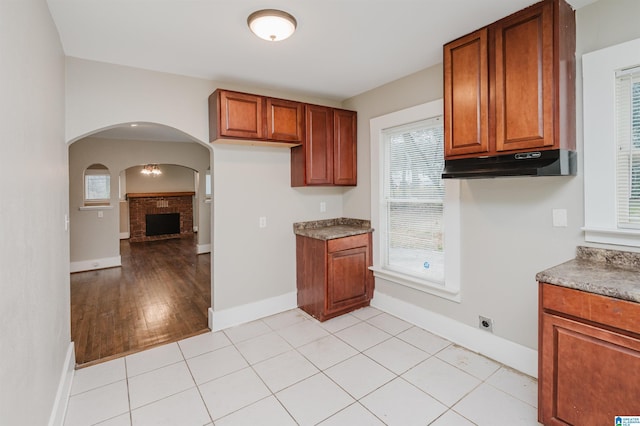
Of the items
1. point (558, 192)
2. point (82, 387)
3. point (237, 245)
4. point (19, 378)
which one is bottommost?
point (82, 387)

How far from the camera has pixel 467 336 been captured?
9.02 ft

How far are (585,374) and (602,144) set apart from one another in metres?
1.33

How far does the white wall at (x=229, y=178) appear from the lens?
268 centimetres

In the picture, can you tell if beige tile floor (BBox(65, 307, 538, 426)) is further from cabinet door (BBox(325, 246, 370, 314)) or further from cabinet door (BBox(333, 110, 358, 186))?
cabinet door (BBox(333, 110, 358, 186))

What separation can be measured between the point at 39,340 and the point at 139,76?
7.52ft

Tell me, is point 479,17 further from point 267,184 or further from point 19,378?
point 19,378

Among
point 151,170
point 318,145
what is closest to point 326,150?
point 318,145

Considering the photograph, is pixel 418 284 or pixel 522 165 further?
pixel 418 284

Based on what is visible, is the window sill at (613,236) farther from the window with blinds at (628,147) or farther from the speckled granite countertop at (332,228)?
the speckled granite countertop at (332,228)

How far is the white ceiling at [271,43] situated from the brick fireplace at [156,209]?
7545 millimetres

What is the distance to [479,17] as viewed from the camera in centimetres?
214

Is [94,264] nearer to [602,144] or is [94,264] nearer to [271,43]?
[271,43]

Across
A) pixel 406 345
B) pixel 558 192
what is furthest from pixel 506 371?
pixel 558 192

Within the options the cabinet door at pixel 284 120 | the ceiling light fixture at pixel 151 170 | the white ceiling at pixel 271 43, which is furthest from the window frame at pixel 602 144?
the ceiling light fixture at pixel 151 170
